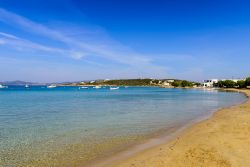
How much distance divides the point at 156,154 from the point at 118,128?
9.68 meters

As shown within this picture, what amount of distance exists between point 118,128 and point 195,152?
10.7 metres

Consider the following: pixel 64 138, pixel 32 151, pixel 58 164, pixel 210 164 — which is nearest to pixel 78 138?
pixel 64 138

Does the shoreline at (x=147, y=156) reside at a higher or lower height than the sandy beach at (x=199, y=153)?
lower

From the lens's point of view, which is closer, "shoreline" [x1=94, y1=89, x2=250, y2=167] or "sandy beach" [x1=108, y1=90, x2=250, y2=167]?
"sandy beach" [x1=108, y1=90, x2=250, y2=167]

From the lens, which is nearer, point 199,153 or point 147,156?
point 199,153

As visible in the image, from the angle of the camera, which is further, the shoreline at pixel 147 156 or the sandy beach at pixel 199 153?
the shoreline at pixel 147 156

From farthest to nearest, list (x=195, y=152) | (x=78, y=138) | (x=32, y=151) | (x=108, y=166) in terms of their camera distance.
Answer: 1. (x=78, y=138)
2. (x=32, y=151)
3. (x=195, y=152)
4. (x=108, y=166)

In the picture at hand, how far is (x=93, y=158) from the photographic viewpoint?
50.0ft

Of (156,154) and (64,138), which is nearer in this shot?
(156,154)

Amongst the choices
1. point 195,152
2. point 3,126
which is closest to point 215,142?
point 195,152

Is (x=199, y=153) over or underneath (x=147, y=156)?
over

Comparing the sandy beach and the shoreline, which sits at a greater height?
the sandy beach

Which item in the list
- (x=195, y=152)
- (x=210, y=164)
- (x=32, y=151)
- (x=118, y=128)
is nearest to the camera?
(x=210, y=164)

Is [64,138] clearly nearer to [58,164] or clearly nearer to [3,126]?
Result: [58,164]
